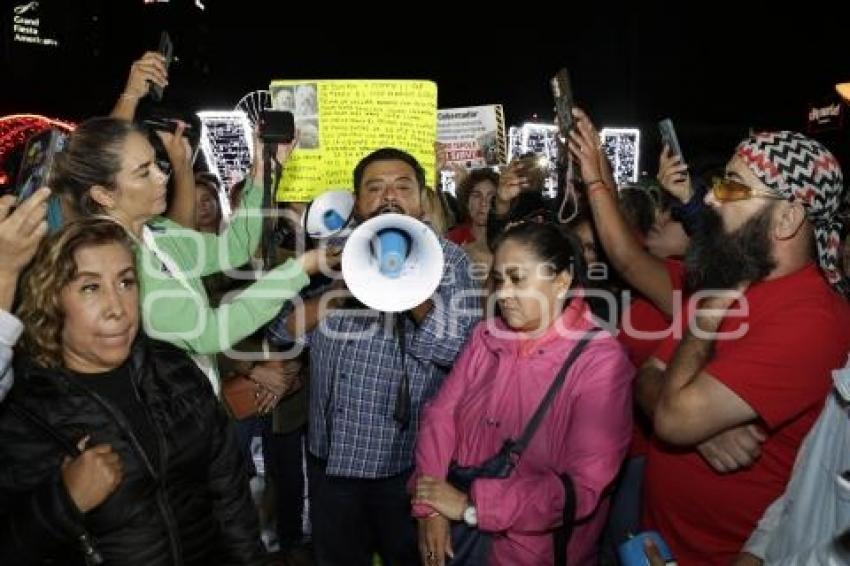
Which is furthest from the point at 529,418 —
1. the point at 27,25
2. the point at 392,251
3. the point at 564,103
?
the point at 27,25

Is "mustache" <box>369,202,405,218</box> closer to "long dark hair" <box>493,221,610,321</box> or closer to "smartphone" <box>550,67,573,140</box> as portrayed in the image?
"long dark hair" <box>493,221,610,321</box>

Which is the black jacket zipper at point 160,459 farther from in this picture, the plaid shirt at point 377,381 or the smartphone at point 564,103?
the smartphone at point 564,103

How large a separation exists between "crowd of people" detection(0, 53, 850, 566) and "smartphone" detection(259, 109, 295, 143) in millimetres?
294

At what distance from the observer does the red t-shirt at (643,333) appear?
3383 millimetres

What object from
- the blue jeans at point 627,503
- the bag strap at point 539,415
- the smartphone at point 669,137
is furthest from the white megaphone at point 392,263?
the smartphone at point 669,137

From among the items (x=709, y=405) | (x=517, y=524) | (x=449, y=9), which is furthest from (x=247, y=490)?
(x=449, y=9)

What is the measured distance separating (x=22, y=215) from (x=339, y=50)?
2355 centimetres

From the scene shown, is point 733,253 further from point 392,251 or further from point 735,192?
point 392,251

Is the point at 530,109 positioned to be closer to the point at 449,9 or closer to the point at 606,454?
the point at 449,9

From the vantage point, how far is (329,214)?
3.68 metres

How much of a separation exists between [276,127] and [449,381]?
5.02ft

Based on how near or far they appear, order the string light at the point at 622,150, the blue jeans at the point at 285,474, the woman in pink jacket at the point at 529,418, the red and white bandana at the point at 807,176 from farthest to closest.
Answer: the string light at the point at 622,150, the blue jeans at the point at 285,474, the woman in pink jacket at the point at 529,418, the red and white bandana at the point at 807,176

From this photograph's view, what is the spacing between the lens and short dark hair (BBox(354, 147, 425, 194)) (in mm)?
3576

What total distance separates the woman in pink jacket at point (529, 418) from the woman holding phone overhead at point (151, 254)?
77cm
